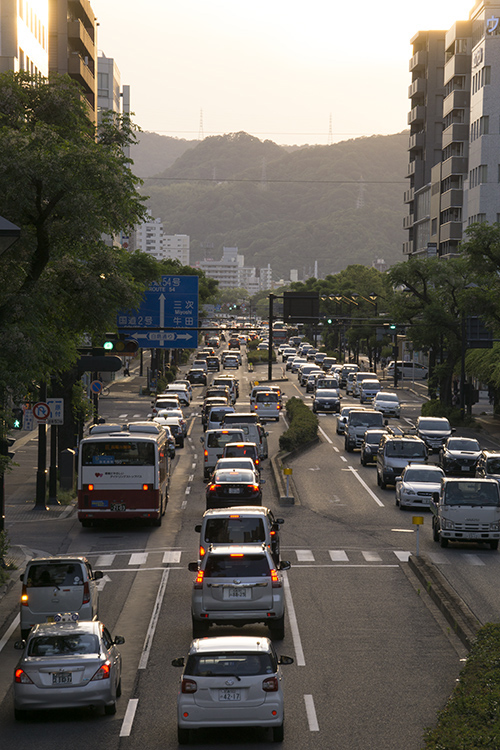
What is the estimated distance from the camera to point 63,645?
14914 mm

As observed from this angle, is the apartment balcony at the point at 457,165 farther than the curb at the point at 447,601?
Yes

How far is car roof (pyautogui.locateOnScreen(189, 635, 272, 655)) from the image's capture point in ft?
43.9

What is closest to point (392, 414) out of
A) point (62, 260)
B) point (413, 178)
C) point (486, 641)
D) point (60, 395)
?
point (60, 395)

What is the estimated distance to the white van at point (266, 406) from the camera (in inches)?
2773

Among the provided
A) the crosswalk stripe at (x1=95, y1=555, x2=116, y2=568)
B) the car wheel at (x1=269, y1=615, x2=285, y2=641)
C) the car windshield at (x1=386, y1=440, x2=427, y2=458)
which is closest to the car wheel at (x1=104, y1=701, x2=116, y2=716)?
the car wheel at (x1=269, y1=615, x2=285, y2=641)

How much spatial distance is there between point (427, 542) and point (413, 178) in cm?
12426

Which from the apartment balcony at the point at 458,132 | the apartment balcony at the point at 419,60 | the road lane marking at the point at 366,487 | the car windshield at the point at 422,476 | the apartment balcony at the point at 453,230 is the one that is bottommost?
the road lane marking at the point at 366,487

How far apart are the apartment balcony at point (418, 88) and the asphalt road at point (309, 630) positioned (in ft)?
371

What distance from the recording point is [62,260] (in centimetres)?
2542

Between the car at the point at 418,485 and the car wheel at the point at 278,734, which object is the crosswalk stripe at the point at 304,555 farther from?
the car wheel at the point at 278,734

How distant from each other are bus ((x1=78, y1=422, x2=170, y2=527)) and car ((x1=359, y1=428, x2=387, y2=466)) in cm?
1855

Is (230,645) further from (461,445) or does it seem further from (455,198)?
(455,198)

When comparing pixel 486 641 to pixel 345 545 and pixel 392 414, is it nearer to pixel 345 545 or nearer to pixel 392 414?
pixel 345 545

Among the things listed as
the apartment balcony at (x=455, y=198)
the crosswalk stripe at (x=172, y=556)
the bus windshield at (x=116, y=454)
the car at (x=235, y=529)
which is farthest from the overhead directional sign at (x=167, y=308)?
the apartment balcony at (x=455, y=198)
